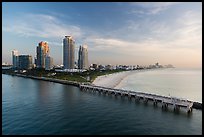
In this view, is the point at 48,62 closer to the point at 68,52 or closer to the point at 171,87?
the point at 68,52

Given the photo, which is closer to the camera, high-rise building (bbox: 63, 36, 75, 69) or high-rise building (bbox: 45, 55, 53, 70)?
high-rise building (bbox: 63, 36, 75, 69)

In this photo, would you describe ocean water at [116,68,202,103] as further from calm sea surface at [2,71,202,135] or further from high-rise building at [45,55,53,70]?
high-rise building at [45,55,53,70]

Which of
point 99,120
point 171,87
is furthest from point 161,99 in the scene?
point 171,87

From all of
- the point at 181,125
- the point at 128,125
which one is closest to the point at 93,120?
the point at 128,125

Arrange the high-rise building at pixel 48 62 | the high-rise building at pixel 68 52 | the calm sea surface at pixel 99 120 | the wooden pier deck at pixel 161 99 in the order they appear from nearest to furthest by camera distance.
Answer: the calm sea surface at pixel 99 120
the wooden pier deck at pixel 161 99
the high-rise building at pixel 68 52
the high-rise building at pixel 48 62

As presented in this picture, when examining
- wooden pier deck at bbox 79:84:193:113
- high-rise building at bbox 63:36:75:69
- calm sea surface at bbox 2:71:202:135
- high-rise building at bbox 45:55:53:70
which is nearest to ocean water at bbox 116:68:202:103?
wooden pier deck at bbox 79:84:193:113

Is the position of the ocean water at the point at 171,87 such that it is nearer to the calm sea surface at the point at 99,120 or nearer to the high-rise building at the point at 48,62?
the calm sea surface at the point at 99,120

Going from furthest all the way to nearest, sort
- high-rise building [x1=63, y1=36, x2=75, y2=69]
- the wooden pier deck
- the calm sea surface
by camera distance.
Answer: high-rise building [x1=63, y1=36, x2=75, y2=69] → the wooden pier deck → the calm sea surface

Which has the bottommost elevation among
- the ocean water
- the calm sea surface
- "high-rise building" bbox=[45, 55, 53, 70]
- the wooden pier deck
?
the calm sea surface

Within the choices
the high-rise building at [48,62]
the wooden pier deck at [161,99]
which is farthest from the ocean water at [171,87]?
the high-rise building at [48,62]

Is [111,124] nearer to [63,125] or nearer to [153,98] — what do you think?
[63,125]
